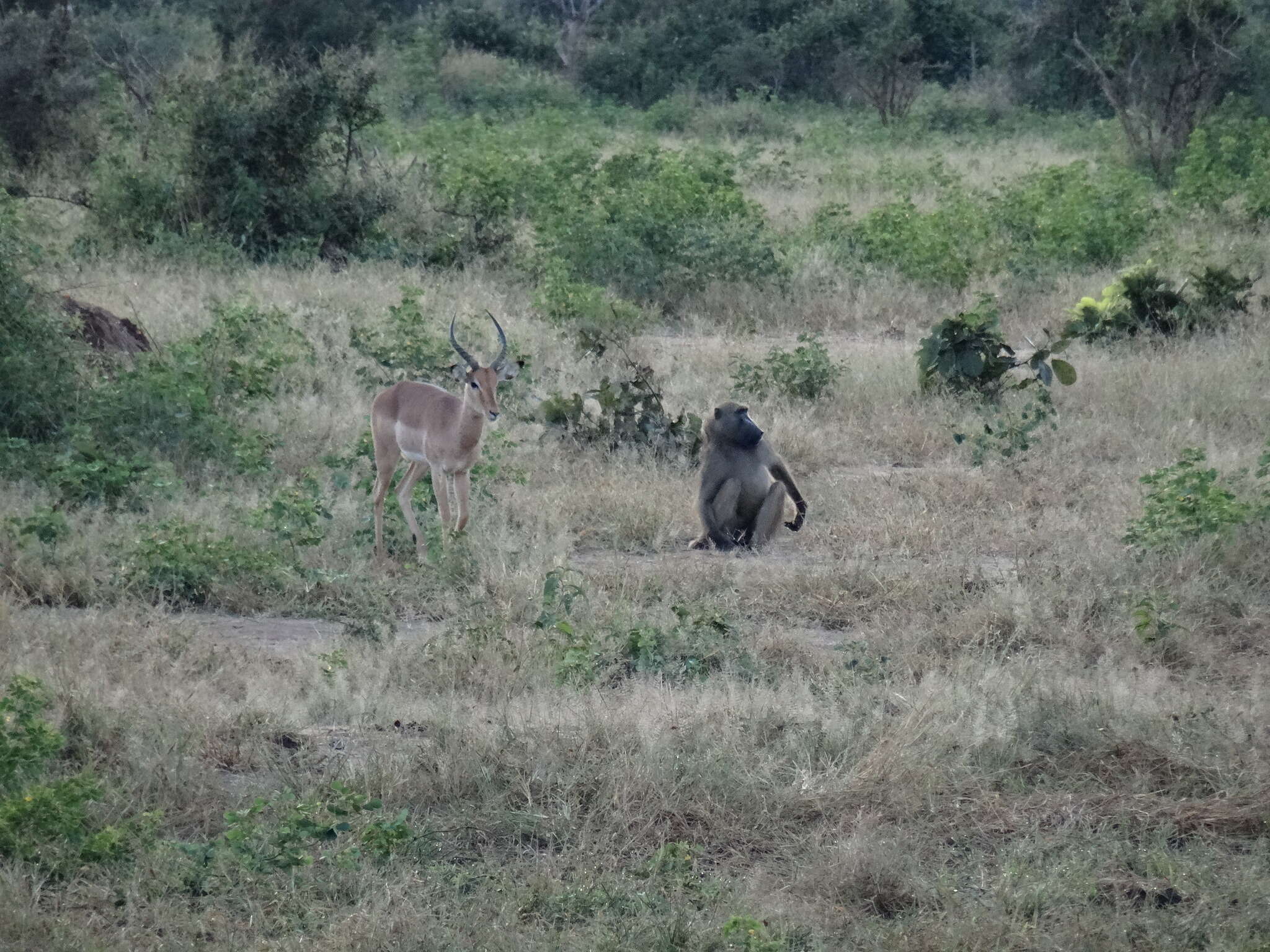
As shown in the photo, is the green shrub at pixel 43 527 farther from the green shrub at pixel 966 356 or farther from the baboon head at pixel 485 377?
the green shrub at pixel 966 356

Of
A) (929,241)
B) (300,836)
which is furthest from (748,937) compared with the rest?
(929,241)

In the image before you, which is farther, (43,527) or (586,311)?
(586,311)

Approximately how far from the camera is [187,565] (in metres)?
7.12

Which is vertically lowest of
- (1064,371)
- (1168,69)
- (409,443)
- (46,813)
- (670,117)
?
(670,117)

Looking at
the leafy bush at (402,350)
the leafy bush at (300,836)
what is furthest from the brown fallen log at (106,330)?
the leafy bush at (300,836)

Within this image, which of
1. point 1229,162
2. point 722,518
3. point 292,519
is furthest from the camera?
point 1229,162

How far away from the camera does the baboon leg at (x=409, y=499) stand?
7.91 meters

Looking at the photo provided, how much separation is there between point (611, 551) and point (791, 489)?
1041mm

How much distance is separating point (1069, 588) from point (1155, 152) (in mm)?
15499

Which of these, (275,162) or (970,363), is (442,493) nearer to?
(970,363)

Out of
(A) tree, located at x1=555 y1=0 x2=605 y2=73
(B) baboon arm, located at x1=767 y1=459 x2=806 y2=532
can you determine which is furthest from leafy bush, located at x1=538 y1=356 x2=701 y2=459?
(A) tree, located at x1=555 y1=0 x2=605 y2=73

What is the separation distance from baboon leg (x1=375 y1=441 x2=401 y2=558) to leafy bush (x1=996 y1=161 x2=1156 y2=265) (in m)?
8.56

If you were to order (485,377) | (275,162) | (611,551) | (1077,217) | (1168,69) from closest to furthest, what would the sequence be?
1. (485,377)
2. (611,551)
3. (1077,217)
4. (275,162)
5. (1168,69)

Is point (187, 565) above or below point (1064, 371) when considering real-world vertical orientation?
below
